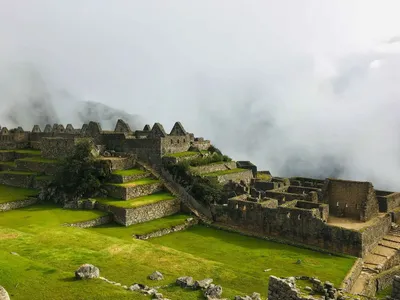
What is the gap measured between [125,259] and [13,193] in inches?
972

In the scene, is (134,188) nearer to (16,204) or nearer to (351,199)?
(16,204)

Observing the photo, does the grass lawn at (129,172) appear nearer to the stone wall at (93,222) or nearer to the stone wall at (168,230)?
the stone wall at (93,222)

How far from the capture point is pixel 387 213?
116 ft

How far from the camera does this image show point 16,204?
36.8m

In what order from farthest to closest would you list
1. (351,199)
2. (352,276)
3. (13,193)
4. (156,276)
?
(13,193)
(351,199)
(352,276)
(156,276)

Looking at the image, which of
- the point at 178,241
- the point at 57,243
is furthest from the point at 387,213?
the point at 57,243

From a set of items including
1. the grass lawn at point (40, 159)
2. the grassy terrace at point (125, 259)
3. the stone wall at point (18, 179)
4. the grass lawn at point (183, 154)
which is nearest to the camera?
the grassy terrace at point (125, 259)

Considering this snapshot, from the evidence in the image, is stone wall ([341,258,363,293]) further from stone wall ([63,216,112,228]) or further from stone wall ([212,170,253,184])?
stone wall ([63,216,112,228])

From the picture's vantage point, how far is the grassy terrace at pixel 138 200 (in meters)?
34.0

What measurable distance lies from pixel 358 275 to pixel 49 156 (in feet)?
123

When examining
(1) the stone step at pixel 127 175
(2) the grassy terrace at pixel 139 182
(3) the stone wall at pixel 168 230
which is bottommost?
(3) the stone wall at pixel 168 230

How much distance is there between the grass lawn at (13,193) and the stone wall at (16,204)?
54 cm

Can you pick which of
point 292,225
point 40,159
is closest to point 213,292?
point 292,225

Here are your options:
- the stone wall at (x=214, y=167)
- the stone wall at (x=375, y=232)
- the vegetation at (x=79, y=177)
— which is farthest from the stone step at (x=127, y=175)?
the stone wall at (x=375, y=232)
